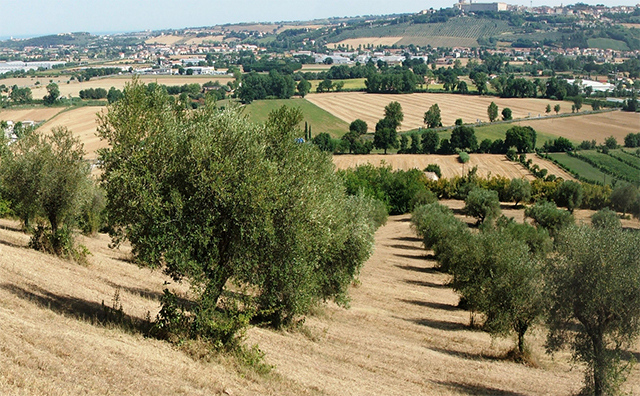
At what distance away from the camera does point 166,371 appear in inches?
611

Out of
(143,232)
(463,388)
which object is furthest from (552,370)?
(143,232)

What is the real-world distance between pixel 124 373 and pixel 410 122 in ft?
395

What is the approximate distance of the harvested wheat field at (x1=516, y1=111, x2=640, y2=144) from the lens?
107 metres

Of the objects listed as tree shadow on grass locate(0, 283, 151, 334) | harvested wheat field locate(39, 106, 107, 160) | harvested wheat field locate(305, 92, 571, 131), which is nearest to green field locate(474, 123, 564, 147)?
harvested wheat field locate(305, 92, 571, 131)

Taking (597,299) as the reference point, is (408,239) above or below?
below

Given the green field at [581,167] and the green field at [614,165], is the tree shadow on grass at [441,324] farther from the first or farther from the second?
the green field at [581,167]

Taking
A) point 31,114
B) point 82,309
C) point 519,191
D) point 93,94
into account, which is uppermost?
point 93,94

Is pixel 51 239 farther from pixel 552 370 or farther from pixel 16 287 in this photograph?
pixel 552 370

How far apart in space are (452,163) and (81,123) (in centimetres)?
6113

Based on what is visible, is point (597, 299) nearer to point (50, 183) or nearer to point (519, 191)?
point (50, 183)

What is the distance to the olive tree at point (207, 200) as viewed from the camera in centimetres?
1720

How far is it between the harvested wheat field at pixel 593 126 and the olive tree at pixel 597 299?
→ 90.5m

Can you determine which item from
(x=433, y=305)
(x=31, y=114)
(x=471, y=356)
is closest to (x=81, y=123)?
(x=31, y=114)

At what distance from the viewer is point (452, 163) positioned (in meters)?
102
